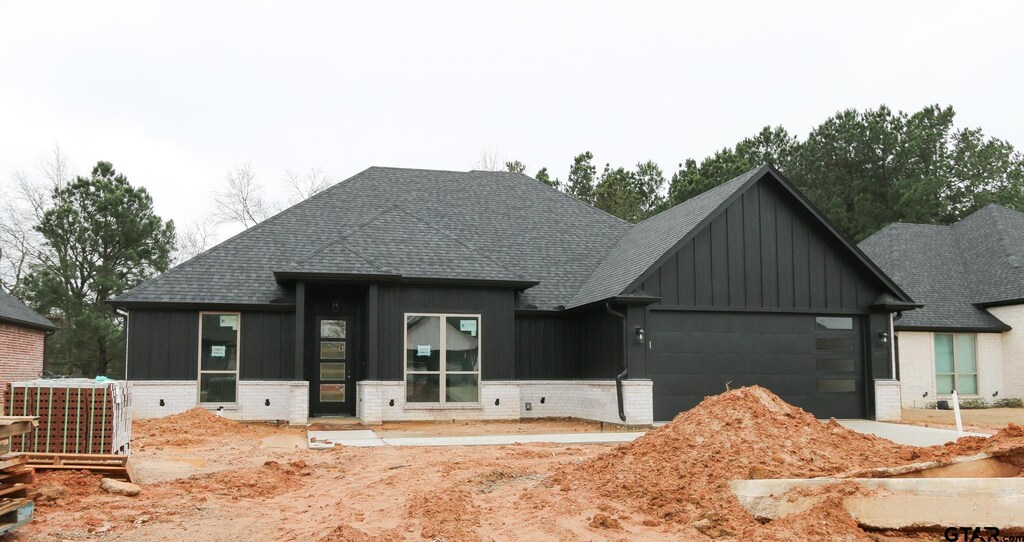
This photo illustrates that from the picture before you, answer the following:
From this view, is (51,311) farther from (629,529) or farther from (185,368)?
(629,529)

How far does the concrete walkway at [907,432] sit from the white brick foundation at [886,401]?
0.50 metres

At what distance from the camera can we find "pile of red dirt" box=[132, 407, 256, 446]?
14344mm

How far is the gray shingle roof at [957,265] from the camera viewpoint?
25.1 m

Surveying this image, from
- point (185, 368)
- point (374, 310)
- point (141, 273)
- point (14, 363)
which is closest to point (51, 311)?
point (141, 273)

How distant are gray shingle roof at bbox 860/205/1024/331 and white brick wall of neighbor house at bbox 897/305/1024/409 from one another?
37 centimetres

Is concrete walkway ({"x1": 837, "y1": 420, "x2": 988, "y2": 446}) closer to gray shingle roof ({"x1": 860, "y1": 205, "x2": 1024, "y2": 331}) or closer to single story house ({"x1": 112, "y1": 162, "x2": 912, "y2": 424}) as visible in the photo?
single story house ({"x1": 112, "y1": 162, "x2": 912, "y2": 424})

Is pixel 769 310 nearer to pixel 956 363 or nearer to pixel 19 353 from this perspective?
pixel 956 363

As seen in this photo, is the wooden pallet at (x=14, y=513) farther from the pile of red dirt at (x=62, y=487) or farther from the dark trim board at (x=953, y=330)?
the dark trim board at (x=953, y=330)

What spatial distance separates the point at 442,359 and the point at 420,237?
3143 millimetres

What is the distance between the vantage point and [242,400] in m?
18.2

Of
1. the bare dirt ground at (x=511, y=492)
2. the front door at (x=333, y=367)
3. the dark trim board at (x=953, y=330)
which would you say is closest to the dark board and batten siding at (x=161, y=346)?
the front door at (x=333, y=367)

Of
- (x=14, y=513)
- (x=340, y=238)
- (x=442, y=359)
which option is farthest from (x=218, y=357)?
(x=14, y=513)

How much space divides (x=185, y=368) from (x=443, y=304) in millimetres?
5507

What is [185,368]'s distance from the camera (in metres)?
18.1
